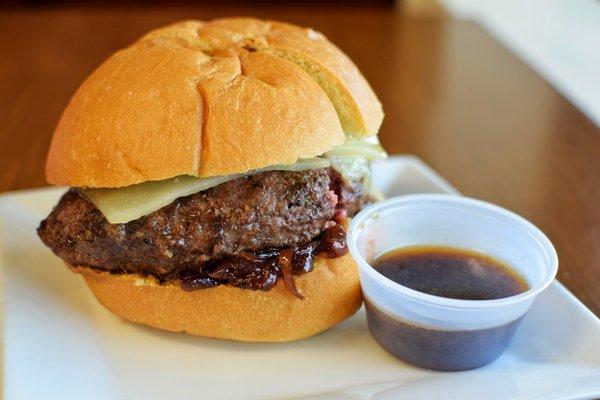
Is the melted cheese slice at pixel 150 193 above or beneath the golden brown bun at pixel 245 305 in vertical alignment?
above

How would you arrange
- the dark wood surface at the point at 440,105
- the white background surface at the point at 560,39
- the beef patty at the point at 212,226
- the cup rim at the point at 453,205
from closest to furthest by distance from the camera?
the cup rim at the point at 453,205 → the beef patty at the point at 212,226 → the dark wood surface at the point at 440,105 → the white background surface at the point at 560,39

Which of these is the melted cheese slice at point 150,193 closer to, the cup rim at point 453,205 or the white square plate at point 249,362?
the cup rim at point 453,205

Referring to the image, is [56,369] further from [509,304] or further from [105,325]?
[509,304]

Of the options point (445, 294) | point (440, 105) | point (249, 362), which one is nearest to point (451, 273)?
point (445, 294)

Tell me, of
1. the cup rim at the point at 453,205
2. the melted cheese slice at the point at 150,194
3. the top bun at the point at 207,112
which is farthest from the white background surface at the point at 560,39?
the melted cheese slice at the point at 150,194

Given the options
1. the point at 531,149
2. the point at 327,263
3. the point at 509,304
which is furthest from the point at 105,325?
the point at 531,149

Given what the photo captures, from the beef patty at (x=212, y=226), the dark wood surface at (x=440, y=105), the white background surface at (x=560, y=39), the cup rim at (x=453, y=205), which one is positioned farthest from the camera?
the white background surface at (x=560, y=39)
